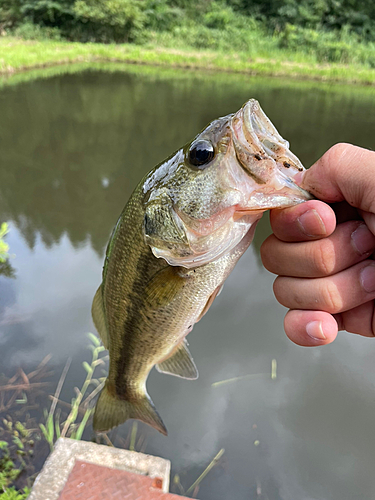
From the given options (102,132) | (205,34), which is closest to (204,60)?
(205,34)

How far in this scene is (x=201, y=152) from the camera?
40.1 inches

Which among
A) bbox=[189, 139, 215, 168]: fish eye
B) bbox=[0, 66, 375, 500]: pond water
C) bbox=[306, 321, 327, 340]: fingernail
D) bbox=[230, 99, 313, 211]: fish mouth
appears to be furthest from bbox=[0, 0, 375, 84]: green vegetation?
bbox=[306, 321, 327, 340]: fingernail

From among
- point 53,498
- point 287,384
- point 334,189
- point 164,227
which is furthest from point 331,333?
point 287,384

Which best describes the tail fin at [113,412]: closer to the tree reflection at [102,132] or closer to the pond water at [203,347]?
the pond water at [203,347]

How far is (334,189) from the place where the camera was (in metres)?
1.04

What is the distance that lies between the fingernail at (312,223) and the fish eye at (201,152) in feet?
1.13

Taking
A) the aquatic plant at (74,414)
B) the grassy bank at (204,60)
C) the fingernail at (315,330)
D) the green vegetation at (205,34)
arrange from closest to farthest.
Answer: the fingernail at (315,330) → the aquatic plant at (74,414) → the grassy bank at (204,60) → the green vegetation at (205,34)

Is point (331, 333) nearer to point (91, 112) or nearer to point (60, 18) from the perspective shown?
point (91, 112)

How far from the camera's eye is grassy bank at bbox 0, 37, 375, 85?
1334cm

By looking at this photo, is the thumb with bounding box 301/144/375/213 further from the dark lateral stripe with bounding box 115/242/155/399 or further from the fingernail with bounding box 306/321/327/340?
the dark lateral stripe with bounding box 115/242/155/399

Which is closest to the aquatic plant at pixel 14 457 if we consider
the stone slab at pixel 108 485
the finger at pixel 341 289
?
the stone slab at pixel 108 485

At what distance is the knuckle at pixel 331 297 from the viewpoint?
3.85ft

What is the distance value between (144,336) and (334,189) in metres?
0.91

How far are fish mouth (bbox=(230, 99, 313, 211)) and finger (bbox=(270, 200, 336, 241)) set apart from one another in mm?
89
